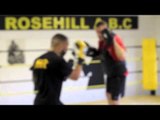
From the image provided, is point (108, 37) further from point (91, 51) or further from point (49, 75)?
point (49, 75)

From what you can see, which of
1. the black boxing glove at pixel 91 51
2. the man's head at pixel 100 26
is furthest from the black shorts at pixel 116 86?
the man's head at pixel 100 26

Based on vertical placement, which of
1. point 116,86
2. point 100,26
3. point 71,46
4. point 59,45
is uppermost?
point 100,26

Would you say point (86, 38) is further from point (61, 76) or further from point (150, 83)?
point (61, 76)

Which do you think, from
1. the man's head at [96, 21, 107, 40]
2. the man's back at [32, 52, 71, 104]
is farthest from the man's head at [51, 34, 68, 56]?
the man's head at [96, 21, 107, 40]

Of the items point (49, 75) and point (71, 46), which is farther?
point (71, 46)

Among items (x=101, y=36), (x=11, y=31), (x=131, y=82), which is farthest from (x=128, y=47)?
(x=11, y=31)

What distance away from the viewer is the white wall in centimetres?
407

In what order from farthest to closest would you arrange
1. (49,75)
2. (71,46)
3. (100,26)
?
(71,46), (100,26), (49,75)

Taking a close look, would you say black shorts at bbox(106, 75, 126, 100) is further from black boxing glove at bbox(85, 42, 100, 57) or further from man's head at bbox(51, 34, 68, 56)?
man's head at bbox(51, 34, 68, 56)

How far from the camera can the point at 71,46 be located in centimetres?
422

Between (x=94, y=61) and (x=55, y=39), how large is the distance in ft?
4.77

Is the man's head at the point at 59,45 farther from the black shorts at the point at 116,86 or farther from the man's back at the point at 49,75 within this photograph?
the black shorts at the point at 116,86

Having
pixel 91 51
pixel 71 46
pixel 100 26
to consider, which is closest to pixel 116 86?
pixel 91 51

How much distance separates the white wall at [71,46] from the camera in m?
4.07
